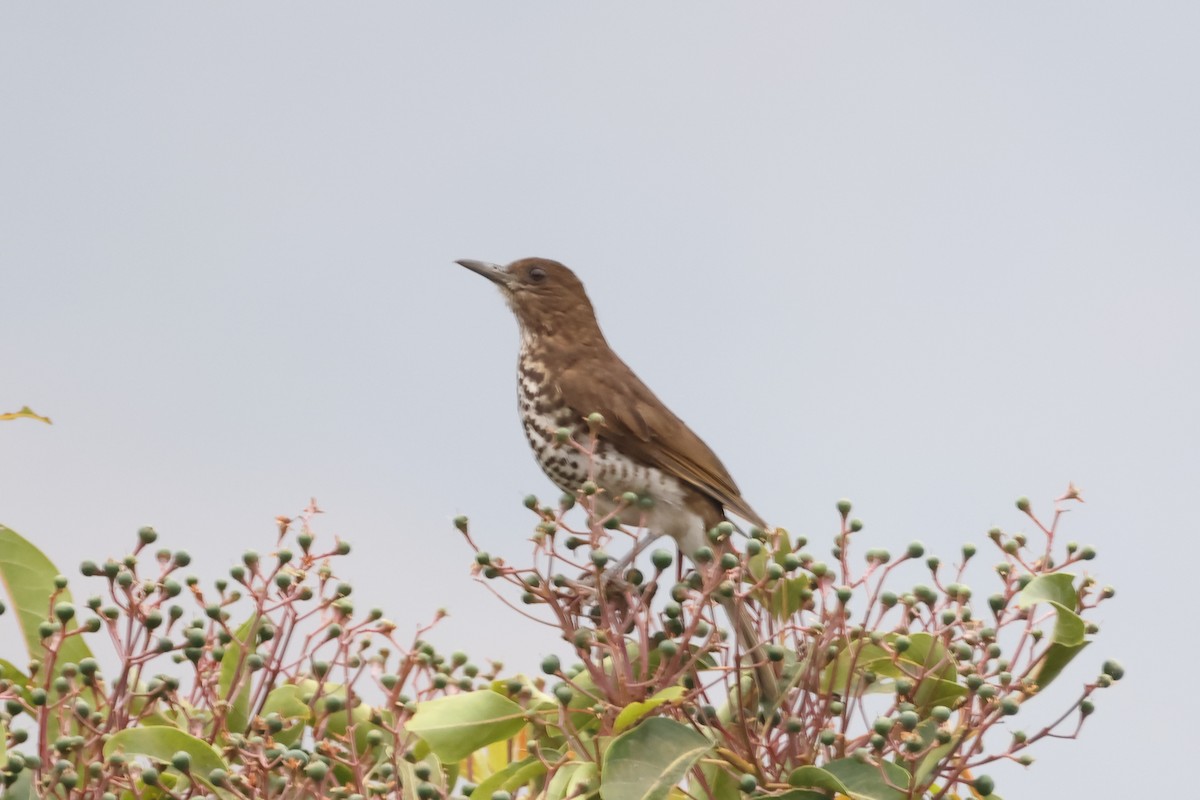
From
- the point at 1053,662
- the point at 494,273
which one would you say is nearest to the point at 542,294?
the point at 494,273

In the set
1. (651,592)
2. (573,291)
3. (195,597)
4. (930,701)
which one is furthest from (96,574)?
(573,291)

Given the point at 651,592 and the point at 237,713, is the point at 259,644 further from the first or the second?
the point at 651,592

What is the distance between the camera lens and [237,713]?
4.45 metres

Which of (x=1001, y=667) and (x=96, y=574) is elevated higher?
(x=1001, y=667)

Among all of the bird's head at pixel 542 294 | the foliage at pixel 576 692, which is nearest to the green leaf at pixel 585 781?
the foliage at pixel 576 692

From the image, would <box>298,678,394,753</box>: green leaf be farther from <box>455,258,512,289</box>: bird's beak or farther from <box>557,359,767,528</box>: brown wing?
<box>455,258,512,289</box>: bird's beak

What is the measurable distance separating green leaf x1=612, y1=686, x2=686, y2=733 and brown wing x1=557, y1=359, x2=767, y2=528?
198 cm

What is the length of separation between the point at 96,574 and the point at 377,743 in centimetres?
89

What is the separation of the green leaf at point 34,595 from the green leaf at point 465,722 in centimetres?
98

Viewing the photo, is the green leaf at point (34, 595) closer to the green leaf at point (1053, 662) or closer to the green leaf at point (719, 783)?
the green leaf at point (719, 783)

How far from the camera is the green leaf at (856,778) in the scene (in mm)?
3877

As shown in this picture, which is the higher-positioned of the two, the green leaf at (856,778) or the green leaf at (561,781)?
the green leaf at (856,778)

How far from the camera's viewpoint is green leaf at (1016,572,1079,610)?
13.6ft

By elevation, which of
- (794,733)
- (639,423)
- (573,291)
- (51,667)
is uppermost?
(573,291)
